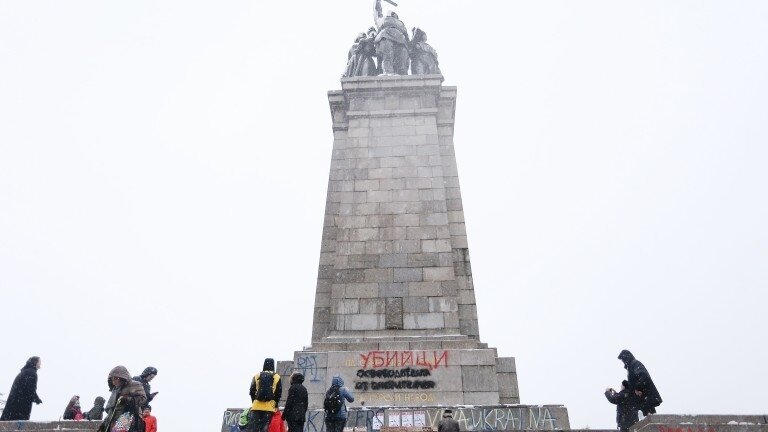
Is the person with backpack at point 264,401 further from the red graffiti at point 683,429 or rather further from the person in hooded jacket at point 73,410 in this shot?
the person in hooded jacket at point 73,410

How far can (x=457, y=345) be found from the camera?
14719mm

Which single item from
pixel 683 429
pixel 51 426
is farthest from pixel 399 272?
pixel 51 426

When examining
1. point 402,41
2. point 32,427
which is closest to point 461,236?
point 402,41

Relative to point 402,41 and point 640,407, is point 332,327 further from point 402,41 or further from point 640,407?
point 402,41

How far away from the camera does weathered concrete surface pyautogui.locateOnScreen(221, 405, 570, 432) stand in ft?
40.7

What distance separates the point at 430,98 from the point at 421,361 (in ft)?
31.4

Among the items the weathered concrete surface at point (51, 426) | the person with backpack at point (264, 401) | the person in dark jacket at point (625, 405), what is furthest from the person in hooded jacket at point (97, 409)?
the person in dark jacket at point (625, 405)

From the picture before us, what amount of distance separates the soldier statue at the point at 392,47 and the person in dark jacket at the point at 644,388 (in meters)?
13.5

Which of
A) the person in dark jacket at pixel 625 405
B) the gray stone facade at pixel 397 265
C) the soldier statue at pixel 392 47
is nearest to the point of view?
the person in dark jacket at pixel 625 405

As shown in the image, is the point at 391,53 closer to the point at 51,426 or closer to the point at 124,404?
the point at 51,426

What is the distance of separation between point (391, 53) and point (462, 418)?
1391 cm

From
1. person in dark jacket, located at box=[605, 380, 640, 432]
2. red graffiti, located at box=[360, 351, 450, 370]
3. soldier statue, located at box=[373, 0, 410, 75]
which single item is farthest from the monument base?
soldier statue, located at box=[373, 0, 410, 75]

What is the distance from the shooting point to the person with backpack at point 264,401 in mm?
9570

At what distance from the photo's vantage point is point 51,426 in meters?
9.88
